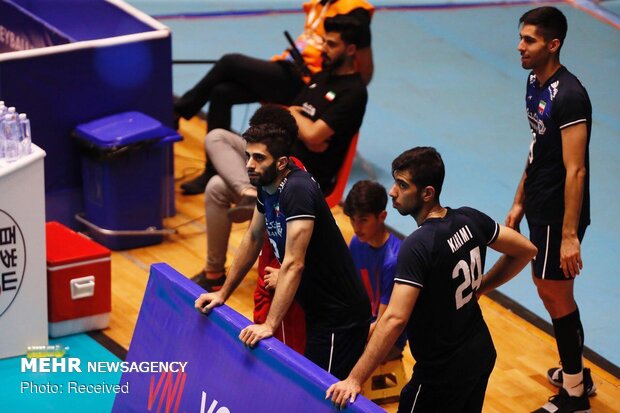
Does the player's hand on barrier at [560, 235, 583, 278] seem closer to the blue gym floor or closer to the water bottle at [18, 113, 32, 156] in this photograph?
the blue gym floor

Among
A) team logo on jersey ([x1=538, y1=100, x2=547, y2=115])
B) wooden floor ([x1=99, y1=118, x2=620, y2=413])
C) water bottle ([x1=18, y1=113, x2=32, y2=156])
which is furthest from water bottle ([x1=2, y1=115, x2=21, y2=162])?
team logo on jersey ([x1=538, y1=100, x2=547, y2=115])

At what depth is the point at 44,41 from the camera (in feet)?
25.9

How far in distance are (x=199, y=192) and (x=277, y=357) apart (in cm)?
399

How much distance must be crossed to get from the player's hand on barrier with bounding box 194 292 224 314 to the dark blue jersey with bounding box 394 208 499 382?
0.84 meters

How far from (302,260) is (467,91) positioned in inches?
244

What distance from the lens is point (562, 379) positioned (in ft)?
18.5

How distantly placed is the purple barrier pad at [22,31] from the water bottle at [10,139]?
7.35ft

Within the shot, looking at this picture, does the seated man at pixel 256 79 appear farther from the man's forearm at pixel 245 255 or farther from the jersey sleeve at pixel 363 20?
the man's forearm at pixel 245 255

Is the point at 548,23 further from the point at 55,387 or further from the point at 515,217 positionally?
the point at 55,387

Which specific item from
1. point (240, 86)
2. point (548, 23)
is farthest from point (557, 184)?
point (240, 86)

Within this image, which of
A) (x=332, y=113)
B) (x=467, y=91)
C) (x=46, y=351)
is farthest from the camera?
(x=467, y=91)

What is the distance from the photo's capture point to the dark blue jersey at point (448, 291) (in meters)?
3.87

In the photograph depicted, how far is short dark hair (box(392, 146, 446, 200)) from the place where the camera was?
3.90 m

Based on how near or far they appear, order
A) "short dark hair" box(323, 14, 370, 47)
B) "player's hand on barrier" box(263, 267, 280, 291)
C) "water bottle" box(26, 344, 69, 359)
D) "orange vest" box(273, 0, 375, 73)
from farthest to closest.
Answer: "orange vest" box(273, 0, 375, 73), "short dark hair" box(323, 14, 370, 47), "water bottle" box(26, 344, 69, 359), "player's hand on barrier" box(263, 267, 280, 291)
